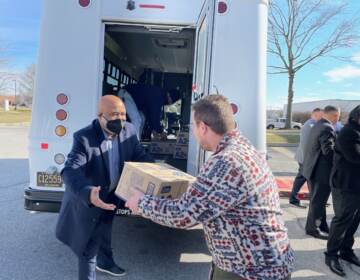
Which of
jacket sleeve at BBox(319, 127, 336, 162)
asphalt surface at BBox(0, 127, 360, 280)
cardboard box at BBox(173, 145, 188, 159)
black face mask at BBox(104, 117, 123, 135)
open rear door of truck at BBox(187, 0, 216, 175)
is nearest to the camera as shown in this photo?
black face mask at BBox(104, 117, 123, 135)

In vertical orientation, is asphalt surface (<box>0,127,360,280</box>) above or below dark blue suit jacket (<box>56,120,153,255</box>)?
below

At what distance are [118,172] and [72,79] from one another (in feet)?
4.85

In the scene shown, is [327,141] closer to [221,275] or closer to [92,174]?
[92,174]

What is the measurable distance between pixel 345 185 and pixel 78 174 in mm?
2757

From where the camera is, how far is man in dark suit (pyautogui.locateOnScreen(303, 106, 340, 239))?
5.04 metres

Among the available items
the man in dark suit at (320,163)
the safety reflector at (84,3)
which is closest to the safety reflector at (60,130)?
the safety reflector at (84,3)

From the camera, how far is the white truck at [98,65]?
3.96m

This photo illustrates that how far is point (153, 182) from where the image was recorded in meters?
2.18

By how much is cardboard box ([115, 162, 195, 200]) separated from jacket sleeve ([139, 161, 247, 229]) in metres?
0.28

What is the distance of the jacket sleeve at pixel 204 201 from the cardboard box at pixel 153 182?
11.2 inches

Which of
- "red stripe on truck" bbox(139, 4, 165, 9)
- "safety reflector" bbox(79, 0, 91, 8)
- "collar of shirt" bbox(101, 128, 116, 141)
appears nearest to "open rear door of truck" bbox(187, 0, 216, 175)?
"red stripe on truck" bbox(139, 4, 165, 9)

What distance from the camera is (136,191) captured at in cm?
226

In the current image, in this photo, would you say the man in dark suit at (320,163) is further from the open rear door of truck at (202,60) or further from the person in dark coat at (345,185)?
the open rear door of truck at (202,60)

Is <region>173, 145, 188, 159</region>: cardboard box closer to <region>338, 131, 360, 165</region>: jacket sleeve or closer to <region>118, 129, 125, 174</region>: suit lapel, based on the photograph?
<region>338, 131, 360, 165</region>: jacket sleeve
